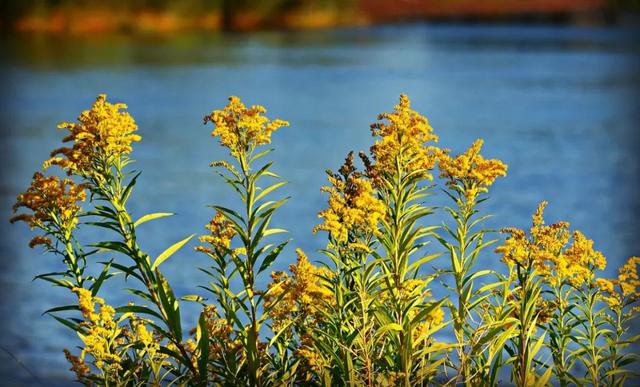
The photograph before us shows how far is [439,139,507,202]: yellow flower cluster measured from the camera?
A: 326 cm

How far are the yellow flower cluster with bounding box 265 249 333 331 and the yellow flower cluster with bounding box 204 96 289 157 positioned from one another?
0.38 metres

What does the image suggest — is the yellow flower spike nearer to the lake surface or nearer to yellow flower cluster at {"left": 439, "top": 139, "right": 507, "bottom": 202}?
yellow flower cluster at {"left": 439, "top": 139, "right": 507, "bottom": 202}

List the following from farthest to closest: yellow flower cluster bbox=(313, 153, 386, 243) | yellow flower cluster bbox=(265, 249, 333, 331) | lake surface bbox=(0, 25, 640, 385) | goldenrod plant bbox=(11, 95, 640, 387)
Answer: lake surface bbox=(0, 25, 640, 385) < yellow flower cluster bbox=(265, 249, 333, 331) < goldenrod plant bbox=(11, 95, 640, 387) < yellow flower cluster bbox=(313, 153, 386, 243)

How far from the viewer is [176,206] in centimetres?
1185

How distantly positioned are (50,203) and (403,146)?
3.64 feet

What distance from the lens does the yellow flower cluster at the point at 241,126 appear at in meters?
3.23

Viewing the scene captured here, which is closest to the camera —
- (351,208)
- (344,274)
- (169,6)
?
(351,208)

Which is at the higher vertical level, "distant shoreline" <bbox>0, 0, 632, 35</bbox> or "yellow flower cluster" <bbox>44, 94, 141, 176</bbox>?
"distant shoreline" <bbox>0, 0, 632, 35</bbox>

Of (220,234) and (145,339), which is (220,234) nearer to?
(220,234)

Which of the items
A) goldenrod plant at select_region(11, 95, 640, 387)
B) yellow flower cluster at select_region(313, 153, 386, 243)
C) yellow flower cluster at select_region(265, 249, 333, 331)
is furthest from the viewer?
yellow flower cluster at select_region(265, 249, 333, 331)

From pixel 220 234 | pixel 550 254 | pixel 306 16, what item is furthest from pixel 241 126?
pixel 306 16

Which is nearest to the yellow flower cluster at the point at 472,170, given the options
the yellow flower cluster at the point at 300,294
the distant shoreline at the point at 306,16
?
the yellow flower cluster at the point at 300,294

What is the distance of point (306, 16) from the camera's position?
2207 inches

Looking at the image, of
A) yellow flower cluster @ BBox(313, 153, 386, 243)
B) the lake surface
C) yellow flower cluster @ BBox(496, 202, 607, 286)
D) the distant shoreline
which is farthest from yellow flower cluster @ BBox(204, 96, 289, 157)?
the distant shoreline
